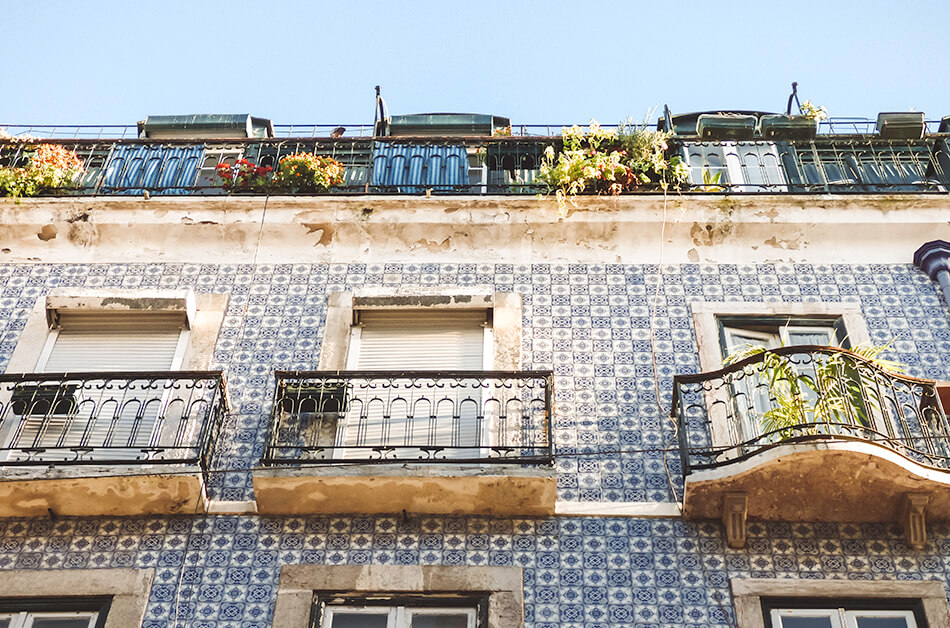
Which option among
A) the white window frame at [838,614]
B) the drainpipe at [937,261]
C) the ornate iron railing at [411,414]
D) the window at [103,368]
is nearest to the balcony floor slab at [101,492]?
the window at [103,368]

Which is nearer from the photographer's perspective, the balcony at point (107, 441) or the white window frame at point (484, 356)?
the balcony at point (107, 441)

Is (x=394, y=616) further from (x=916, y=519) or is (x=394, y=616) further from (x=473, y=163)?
(x=473, y=163)

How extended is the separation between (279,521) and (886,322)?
4814 millimetres

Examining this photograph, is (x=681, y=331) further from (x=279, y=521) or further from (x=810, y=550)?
(x=279, y=521)

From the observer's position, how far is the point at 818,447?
7168mm

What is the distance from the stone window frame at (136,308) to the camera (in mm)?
8969

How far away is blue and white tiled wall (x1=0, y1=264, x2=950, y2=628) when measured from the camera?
23.8 ft

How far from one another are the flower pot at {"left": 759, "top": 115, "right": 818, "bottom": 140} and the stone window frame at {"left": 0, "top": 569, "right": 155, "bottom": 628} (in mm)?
6671

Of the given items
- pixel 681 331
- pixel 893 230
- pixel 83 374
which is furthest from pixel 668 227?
pixel 83 374

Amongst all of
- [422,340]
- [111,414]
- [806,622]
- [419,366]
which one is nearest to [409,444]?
[419,366]

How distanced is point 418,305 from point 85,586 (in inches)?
128

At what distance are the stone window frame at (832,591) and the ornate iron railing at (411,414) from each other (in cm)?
167

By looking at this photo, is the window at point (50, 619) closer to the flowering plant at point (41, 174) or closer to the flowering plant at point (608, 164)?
the flowering plant at point (41, 174)

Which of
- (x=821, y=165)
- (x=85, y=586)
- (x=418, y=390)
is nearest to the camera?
(x=85, y=586)
